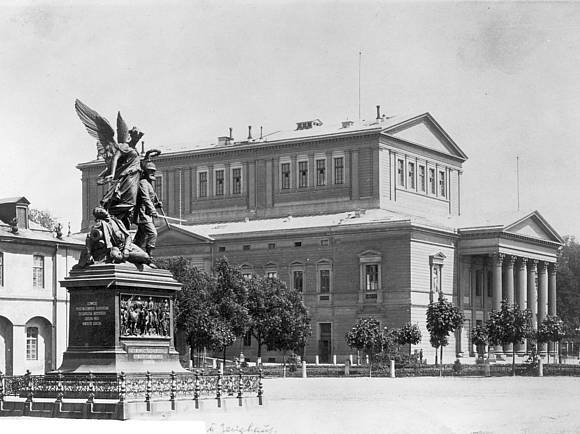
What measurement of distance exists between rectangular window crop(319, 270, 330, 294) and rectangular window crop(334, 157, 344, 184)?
1018 cm

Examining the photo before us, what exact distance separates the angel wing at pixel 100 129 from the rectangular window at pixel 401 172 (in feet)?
223

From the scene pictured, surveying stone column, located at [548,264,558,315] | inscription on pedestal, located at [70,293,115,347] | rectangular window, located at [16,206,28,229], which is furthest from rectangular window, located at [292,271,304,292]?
inscription on pedestal, located at [70,293,115,347]

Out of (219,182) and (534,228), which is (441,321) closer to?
(534,228)

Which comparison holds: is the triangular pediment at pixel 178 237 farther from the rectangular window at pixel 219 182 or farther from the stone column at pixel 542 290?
the stone column at pixel 542 290

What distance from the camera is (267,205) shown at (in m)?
102

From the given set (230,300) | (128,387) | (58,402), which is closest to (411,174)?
(230,300)

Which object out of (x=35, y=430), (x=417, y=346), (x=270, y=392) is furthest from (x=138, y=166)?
(x=417, y=346)

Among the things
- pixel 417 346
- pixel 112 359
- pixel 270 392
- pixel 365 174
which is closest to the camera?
pixel 112 359

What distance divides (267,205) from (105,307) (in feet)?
239

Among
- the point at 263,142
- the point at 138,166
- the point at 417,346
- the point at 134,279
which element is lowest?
→ the point at 417,346

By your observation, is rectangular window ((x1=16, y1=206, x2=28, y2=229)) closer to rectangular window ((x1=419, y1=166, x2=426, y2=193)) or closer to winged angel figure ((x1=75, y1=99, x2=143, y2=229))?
winged angel figure ((x1=75, y1=99, x2=143, y2=229))

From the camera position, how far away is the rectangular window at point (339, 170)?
98500 millimetres

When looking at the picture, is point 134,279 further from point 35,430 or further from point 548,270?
point 548,270

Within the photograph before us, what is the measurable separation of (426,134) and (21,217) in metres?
46.6
